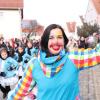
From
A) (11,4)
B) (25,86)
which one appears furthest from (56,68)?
(11,4)

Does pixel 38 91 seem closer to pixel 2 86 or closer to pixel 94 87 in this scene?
pixel 2 86

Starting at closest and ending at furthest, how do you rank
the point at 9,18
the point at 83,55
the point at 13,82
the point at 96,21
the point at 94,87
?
the point at 83,55, the point at 13,82, the point at 94,87, the point at 96,21, the point at 9,18

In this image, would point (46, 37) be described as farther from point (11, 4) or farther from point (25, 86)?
point (11, 4)

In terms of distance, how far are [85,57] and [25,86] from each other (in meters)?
0.52

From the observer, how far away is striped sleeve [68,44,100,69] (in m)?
3.57

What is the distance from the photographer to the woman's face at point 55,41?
11.5 feet

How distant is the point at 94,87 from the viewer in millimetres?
11438

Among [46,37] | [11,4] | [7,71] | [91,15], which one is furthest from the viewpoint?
[11,4]

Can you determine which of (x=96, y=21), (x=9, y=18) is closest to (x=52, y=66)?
(x=96, y=21)

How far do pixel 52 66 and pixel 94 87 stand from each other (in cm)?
811

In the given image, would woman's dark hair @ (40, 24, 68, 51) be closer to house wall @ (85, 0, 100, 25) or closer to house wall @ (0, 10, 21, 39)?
house wall @ (85, 0, 100, 25)

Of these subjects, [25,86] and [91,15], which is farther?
[91,15]

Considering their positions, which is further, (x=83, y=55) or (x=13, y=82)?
(x=13, y=82)

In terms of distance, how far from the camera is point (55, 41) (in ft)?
11.5
